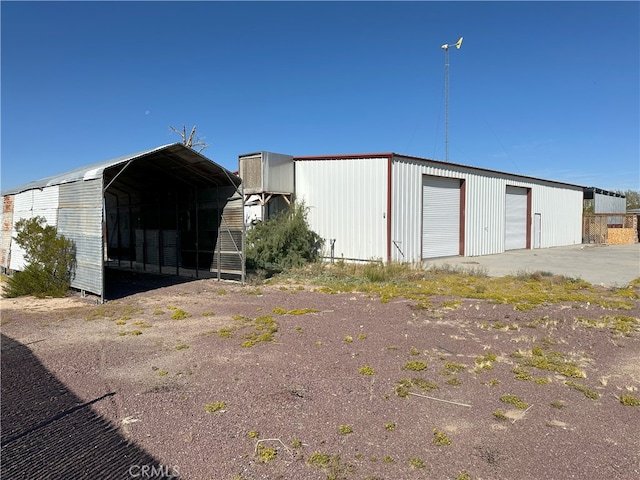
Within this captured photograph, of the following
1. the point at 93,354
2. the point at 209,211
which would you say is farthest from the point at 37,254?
the point at 93,354

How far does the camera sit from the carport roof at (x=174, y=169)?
11.0 meters

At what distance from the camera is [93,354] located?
585cm

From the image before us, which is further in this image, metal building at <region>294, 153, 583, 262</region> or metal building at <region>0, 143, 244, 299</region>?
metal building at <region>294, 153, 583, 262</region>

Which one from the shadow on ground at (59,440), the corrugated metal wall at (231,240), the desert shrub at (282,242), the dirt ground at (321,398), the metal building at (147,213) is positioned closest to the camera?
the shadow on ground at (59,440)

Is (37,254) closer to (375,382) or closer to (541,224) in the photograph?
(375,382)

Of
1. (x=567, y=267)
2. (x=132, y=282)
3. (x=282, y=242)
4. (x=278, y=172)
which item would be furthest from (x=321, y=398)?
(x=567, y=267)

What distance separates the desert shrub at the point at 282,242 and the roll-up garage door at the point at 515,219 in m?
13.0

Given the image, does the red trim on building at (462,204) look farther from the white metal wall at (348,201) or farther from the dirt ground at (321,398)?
the dirt ground at (321,398)

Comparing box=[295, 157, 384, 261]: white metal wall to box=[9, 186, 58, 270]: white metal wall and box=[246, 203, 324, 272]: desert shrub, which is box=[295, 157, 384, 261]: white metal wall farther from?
box=[9, 186, 58, 270]: white metal wall

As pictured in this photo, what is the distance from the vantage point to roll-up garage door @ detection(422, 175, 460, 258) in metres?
19.0

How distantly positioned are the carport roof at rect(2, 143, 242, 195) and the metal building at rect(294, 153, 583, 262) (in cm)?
587

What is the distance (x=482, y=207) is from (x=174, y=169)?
15.4 metres

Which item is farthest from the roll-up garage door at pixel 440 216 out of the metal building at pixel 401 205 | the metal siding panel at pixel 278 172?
the metal siding panel at pixel 278 172

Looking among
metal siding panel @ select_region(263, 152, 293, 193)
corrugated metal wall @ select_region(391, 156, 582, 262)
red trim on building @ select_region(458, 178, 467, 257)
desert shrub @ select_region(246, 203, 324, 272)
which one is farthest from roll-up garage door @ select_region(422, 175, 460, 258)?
metal siding panel @ select_region(263, 152, 293, 193)
